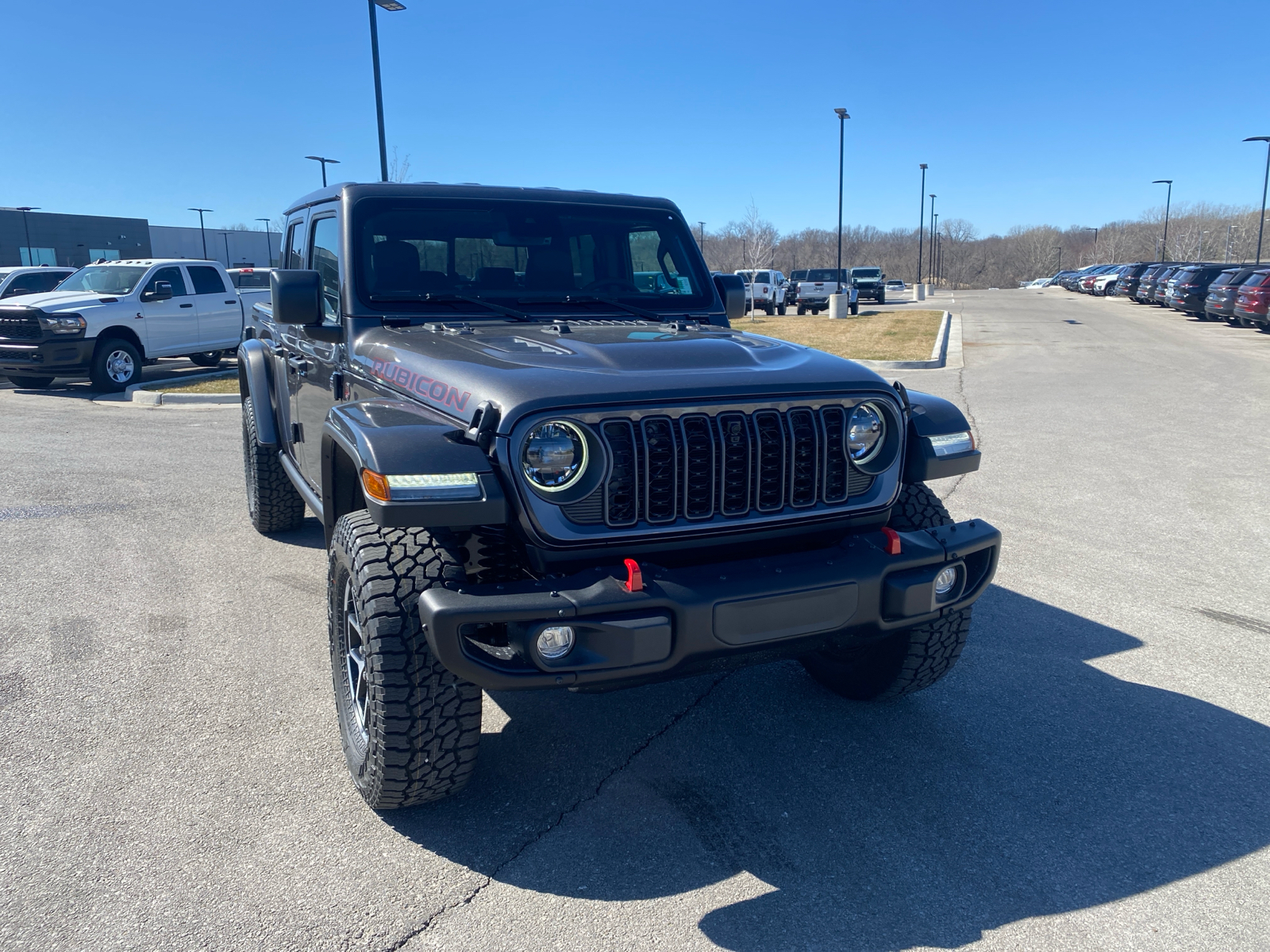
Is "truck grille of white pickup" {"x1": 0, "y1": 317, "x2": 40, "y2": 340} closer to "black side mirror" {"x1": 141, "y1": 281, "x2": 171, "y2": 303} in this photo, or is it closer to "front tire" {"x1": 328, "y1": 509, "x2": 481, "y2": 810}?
"black side mirror" {"x1": 141, "y1": 281, "x2": 171, "y2": 303}

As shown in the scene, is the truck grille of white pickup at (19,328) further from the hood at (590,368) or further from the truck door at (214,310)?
the hood at (590,368)

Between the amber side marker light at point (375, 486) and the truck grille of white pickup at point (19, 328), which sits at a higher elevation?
the truck grille of white pickup at point (19, 328)

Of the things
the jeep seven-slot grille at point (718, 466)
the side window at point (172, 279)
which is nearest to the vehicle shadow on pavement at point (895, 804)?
the jeep seven-slot grille at point (718, 466)

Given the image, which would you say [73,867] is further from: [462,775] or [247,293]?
[247,293]

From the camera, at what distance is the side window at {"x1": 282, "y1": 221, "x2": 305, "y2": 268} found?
4.87 meters

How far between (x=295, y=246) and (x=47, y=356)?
10.4 meters

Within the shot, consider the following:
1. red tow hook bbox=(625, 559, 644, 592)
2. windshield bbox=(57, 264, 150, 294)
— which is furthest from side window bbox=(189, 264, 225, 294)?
red tow hook bbox=(625, 559, 644, 592)

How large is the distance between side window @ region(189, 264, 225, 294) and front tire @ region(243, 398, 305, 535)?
9.96 meters

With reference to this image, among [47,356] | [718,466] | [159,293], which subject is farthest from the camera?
[159,293]

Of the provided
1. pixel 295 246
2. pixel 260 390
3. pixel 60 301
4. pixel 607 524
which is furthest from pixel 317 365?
pixel 60 301

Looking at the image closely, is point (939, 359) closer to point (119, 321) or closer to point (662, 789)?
point (119, 321)

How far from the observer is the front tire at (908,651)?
347 cm

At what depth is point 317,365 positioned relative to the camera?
443 cm

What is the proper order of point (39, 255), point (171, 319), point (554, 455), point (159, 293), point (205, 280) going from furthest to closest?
point (39, 255) → point (205, 280) → point (171, 319) → point (159, 293) → point (554, 455)
